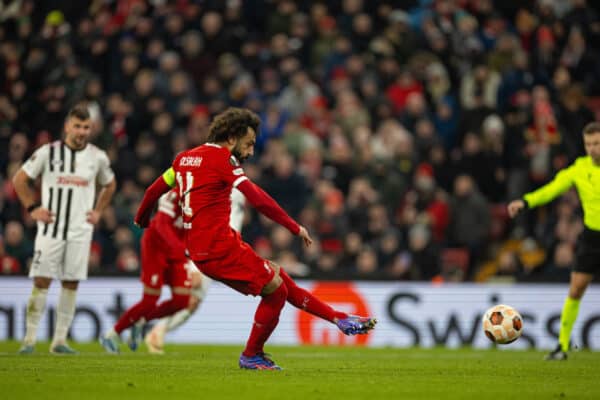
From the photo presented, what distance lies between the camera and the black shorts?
488 inches

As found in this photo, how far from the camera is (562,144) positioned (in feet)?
62.8

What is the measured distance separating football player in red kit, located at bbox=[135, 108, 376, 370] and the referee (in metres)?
3.88

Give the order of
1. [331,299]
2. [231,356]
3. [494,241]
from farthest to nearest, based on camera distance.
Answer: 1. [494,241]
2. [331,299]
3. [231,356]

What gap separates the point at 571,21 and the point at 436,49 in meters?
2.76

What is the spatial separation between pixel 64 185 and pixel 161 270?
154 cm

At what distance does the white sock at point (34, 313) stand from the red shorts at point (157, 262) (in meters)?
1.22

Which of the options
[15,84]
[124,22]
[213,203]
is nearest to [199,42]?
[124,22]

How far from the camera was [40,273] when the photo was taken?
12.0m

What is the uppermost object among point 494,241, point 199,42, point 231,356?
point 199,42

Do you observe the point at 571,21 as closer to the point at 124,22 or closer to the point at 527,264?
the point at 527,264

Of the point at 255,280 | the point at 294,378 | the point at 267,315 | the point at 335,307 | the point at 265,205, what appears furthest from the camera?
the point at 335,307

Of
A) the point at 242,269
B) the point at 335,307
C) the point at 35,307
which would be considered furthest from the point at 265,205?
the point at 335,307

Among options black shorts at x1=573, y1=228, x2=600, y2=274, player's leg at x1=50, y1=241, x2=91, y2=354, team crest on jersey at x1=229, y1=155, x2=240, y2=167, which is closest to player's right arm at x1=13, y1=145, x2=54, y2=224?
player's leg at x1=50, y1=241, x2=91, y2=354

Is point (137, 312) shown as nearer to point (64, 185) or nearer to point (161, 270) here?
point (161, 270)
